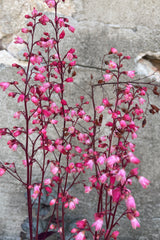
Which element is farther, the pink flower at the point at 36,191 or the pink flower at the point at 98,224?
the pink flower at the point at 36,191

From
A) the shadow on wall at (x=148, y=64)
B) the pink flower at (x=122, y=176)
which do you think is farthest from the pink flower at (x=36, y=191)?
the shadow on wall at (x=148, y=64)

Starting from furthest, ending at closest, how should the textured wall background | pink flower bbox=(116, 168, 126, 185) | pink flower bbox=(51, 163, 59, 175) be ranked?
the textured wall background < pink flower bbox=(51, 163, 59, 175) < pink flower bbox=(116, 168, 126, 185)

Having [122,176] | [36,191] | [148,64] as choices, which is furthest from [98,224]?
[148,64]

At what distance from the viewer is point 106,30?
4.52 feet

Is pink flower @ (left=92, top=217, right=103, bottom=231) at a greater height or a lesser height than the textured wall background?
lesser

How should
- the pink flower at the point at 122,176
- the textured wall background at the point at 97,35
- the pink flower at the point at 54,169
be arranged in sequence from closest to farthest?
the pink flower at the point at 122,176 < the pink flower at the point at 54,169 < the textured wall background at the point at 97,35

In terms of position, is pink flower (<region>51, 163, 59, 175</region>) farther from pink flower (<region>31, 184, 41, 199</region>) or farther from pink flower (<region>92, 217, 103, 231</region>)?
pink flower (<region>92, 217, 103, 231</region>)

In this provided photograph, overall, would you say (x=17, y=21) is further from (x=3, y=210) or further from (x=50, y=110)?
(x=3, y=210)

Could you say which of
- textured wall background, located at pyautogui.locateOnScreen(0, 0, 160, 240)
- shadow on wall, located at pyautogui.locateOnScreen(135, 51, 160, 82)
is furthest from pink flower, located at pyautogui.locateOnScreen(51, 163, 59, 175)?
shadow on wall, located at pyautogui.locateOnScreen(135, 51, 160, 82)

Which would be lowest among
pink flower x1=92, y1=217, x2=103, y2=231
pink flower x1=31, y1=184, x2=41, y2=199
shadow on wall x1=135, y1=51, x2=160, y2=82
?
pink flower x1=92, y1=217, x2=103, y2=231

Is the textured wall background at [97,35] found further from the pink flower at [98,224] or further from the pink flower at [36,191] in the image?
the pink flower at [98,224]

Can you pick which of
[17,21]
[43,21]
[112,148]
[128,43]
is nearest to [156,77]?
[128,43]

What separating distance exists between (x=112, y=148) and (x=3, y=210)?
911mm

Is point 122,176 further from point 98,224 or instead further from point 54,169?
point 54,169
